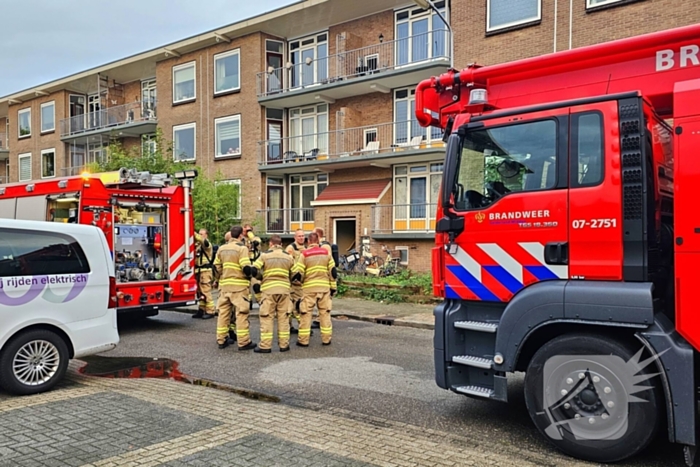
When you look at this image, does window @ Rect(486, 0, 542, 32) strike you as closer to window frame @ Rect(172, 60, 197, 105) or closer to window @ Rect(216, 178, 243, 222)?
window @ Rect(216, 178, 243, 222)

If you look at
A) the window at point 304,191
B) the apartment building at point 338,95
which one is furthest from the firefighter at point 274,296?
the window at point 304,191

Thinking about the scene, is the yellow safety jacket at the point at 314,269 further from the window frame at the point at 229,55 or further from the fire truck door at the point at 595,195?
the window frame at the point at 229,55

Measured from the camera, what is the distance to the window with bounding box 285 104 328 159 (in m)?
22.2

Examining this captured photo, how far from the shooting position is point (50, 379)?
5.99m

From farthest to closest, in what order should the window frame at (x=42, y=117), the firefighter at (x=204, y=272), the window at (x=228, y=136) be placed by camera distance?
the window frame at (x=42, y=117)
the window at (x=228, y=136)
the firefighter at (x=204, y=272)

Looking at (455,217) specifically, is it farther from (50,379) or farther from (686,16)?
(686,16)

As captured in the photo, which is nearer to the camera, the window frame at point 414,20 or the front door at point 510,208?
the front door at point 510,208

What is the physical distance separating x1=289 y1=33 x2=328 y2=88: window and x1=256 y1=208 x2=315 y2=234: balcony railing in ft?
16.6

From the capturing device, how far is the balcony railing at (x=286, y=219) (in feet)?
73.7

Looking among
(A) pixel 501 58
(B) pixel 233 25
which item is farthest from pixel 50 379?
(B) pixel 233 25

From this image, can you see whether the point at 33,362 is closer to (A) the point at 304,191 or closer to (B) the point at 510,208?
(B) the point at 510,208

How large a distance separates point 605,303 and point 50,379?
17.9ft

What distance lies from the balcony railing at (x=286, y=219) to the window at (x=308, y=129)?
239 cm

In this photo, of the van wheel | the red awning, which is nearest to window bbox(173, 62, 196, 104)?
the red awning
